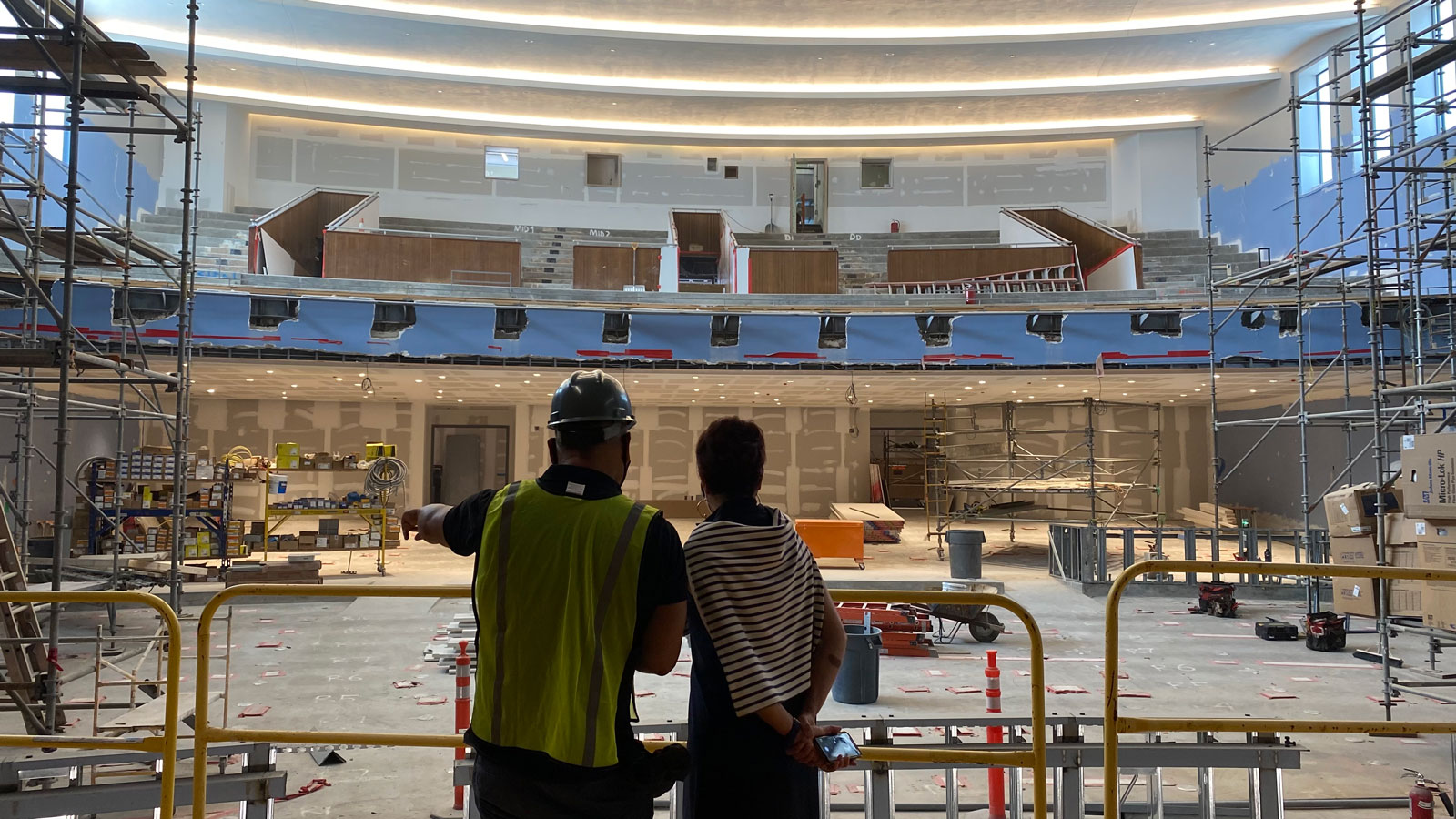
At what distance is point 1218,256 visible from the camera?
2595 cm

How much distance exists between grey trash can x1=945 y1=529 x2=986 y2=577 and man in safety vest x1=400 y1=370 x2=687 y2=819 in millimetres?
13489

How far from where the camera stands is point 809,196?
1200 inches

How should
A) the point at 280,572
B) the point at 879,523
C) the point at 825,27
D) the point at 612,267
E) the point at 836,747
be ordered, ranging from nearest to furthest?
the point at 836,747 → the point at 280,572 → the point at 879,523 → the point at 612,267 → the point at 825,27

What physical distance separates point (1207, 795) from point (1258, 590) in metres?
11.9

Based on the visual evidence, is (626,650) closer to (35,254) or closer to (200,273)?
(35,254)

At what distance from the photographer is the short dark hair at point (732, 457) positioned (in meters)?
2.31

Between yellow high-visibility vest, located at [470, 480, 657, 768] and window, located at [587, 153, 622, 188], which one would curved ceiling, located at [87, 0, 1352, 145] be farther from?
yellow high-visibility vest, located at [470, 480, 657, 768]

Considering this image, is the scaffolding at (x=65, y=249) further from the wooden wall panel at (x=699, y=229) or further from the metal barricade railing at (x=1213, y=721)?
the wooden wall panel at (x=699, y=229)

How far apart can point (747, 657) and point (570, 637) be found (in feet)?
1.61

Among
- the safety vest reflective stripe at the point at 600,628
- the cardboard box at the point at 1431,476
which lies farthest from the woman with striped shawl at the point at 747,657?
the cardboard box at the point at 1431,476

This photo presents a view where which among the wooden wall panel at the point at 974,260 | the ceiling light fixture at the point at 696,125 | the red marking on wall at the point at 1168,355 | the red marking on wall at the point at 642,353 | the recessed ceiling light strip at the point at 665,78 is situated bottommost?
the red marking on wall at the point at 1168,355

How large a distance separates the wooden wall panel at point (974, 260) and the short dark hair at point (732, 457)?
74.4 ft

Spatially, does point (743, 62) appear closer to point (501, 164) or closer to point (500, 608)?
point (501, 164)

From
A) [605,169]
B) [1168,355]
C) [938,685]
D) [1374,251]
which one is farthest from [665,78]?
[938,685]
